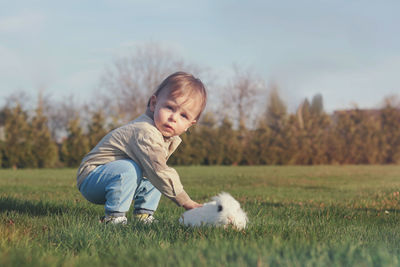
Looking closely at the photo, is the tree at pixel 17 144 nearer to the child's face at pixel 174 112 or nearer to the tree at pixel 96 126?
the tree at pixel 96 126

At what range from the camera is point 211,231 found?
9.26ft

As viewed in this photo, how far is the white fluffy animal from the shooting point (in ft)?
9.55

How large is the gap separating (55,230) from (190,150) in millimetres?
18950

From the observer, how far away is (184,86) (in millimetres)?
3201

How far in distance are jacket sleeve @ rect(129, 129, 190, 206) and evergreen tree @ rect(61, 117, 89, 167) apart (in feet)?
58.9

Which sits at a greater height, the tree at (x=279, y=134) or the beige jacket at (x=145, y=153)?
the beige jacket at (x=145, y=153)

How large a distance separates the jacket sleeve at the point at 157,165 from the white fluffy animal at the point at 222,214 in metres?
0.28

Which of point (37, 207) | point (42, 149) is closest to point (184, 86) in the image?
point (37, 207)

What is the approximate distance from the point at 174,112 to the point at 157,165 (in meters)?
0.44

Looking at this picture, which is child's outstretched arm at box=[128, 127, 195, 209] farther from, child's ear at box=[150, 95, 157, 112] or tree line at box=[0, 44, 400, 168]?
tree line at box=[0, 44, 400, 168]

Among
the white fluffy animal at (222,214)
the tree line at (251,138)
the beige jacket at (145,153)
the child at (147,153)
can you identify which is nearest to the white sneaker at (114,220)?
the child at (147,153)

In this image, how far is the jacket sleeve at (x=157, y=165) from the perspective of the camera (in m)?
3.19

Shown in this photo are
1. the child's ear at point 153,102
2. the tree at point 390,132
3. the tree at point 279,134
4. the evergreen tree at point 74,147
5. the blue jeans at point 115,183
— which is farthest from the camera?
the tree at point 390,132

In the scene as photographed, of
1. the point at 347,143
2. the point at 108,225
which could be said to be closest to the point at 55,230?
the point at 108,225
